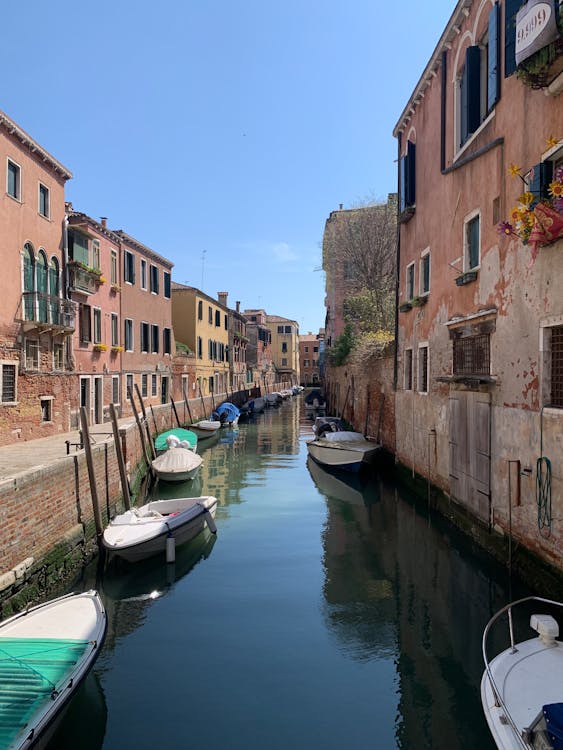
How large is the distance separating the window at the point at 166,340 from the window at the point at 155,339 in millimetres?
629

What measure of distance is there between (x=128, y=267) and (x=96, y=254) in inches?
109

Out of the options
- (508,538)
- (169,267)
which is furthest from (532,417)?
(169,267)

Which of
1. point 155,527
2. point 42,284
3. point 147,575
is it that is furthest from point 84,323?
point 147,575

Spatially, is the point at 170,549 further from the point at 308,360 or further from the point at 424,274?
the point at 308,360

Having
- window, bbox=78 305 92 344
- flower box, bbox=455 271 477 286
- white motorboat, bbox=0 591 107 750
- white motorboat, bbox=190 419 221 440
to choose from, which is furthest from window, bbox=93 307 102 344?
white motorboat, bbox=0 591 107 750

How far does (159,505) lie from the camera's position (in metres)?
9.74

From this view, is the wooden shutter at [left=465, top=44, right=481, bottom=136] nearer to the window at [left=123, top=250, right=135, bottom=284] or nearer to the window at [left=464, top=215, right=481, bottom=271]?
the window at [left=464, top=215, right=481, bottom=271]

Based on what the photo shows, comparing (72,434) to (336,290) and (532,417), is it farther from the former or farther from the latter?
(336,290)

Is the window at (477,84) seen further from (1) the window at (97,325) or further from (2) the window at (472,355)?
(1) the window at (97,325)

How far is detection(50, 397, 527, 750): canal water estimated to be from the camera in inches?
176

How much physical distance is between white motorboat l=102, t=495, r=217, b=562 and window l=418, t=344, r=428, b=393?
5354 millimetres

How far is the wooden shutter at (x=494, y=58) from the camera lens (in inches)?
308

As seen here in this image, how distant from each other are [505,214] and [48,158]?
11.4 m

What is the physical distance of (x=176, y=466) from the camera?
45.6 ft
